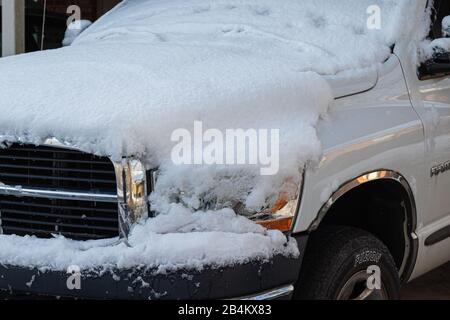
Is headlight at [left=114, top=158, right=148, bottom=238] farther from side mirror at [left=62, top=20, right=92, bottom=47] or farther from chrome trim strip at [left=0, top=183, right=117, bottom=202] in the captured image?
side mirror at [left=62, top=20, right=92, bottom=47]

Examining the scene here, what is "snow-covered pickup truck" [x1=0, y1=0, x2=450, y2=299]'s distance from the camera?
2.36 meters

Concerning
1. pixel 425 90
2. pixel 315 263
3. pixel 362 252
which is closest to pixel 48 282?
pixel 315 263

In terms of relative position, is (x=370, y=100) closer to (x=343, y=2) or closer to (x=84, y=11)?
(x=343, y=2)

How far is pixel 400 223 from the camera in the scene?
3264 millimetres

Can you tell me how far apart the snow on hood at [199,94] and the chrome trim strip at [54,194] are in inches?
6.7

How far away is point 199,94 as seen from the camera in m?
2.53

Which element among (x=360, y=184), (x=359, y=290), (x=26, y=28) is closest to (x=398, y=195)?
(x=360, y=184)

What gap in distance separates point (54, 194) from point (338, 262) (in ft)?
3.86

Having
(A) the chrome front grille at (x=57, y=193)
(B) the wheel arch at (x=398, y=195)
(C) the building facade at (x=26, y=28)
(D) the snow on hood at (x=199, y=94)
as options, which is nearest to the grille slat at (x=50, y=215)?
(A) the chrome front grille at (x=57, y=193)

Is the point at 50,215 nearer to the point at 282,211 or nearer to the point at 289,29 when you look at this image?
the point at 282,211

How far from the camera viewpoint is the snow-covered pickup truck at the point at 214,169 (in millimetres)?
2357

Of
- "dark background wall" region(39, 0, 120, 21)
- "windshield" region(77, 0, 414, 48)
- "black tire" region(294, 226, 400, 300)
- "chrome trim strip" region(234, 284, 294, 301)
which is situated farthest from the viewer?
"dark background wall" region(39, 0, 120, 21)

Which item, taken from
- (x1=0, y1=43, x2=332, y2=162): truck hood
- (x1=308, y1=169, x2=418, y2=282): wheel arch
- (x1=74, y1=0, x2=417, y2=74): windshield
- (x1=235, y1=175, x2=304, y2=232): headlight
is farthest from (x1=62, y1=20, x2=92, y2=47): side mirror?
(x1=235, y1=175, x2=304, y2=232): headlight

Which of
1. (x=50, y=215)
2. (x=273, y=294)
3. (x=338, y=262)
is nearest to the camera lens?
(x=273, y=294)
